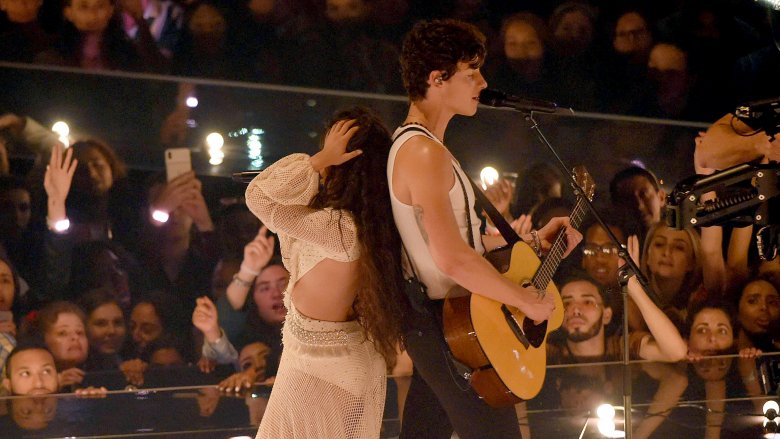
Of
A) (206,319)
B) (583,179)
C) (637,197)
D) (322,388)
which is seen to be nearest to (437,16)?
(637,197)

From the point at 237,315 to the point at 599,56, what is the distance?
8.36 ft

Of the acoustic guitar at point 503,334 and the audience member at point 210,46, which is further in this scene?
the audience member at point 210,46

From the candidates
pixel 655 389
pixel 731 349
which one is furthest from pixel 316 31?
pixel 731 349

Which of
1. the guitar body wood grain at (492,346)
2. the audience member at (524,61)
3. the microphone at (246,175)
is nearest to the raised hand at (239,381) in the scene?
the audience member at (524,61)

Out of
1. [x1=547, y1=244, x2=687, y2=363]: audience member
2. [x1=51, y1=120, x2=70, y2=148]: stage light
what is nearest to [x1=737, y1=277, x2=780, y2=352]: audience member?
[x1=547, y1=244, x2=687, y2=363]: audience member

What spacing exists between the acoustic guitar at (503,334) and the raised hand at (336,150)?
427 mm

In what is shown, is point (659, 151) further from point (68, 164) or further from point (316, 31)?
point (68, 164)

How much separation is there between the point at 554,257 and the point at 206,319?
267cm

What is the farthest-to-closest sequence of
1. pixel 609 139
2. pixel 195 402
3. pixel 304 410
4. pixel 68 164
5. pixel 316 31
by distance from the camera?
1. pixel 609 139
2. pixel 316 31
3. pixel 68 164
4. pixel 195 402
5. pixel 304 410

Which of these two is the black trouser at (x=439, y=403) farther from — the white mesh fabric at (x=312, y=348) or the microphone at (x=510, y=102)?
the microphone at (x=510, y=102)

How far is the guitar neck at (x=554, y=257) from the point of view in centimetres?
271

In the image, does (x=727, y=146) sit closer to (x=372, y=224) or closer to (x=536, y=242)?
(x=536, y=242)

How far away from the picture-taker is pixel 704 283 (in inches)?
226

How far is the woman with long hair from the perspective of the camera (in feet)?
7.79
